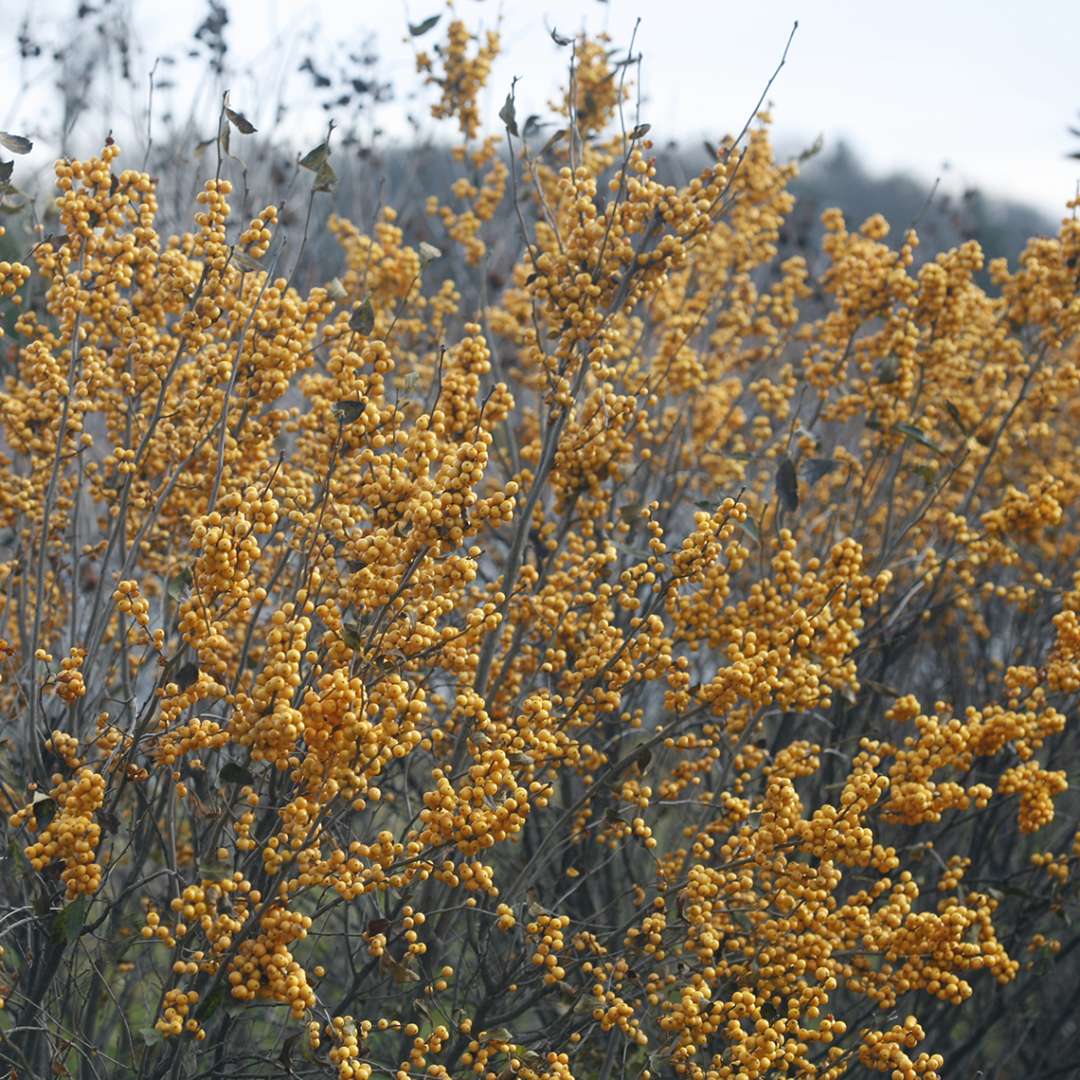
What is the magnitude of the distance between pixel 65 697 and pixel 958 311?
154 inches

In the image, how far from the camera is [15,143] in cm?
374

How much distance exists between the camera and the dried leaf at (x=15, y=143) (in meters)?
3.71

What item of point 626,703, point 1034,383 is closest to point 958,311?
point 1034,383

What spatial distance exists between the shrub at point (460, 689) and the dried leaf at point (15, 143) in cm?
12

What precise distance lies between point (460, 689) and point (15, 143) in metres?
2.10

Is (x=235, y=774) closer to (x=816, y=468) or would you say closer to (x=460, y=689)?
(x=460, y=689)

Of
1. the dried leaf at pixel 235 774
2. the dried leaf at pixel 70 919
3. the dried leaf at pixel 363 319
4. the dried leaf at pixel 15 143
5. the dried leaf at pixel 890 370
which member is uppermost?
the dried leaf at pixel 15 143

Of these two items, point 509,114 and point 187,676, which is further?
point 509,114

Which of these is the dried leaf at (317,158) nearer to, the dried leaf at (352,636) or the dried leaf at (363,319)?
the dried leaf at (363,319)

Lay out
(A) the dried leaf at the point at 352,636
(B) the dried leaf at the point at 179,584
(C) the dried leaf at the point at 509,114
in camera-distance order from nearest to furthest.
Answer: (A) the dried leaf at the point at 352,636 → (B) the dried leaf at the point at 179,584 → (C) the dried leaf at the point at 509,114

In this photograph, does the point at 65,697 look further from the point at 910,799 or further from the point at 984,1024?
the point at 984,1024

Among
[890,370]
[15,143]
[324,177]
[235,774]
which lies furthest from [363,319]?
[890,370]

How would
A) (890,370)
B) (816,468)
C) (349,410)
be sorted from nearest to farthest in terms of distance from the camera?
(349,410)
(816,468)
(890,370)

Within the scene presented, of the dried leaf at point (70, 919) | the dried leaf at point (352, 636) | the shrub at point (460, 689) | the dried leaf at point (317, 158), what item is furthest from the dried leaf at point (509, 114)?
the dried leaf at point (70, 919)
